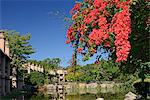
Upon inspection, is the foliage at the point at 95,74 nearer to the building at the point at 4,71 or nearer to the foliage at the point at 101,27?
the building at the point at 4,71

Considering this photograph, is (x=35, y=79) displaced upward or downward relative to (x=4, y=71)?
downward

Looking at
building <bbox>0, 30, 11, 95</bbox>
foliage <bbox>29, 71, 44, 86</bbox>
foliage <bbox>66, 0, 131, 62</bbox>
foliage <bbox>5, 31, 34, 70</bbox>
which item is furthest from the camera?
foliage <bbox>29, 71, 44, 86</bbox>

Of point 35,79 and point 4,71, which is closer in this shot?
point 4,71

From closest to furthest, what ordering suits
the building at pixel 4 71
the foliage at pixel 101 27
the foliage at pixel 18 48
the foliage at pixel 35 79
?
the foliage at pixel 101 27 → the building at pixel 4 71 → the foliage at pixel 18 48 → the foliage at pixel 35 79

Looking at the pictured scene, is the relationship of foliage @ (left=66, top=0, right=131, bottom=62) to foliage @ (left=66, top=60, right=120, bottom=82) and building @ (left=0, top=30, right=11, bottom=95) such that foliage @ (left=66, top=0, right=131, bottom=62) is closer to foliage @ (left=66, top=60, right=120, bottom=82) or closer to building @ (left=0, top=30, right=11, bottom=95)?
building @ (left=0, top=30, right=11, bottom=95)

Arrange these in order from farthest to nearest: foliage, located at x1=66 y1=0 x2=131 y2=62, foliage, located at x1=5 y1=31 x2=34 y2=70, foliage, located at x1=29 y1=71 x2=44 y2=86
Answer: foliage, located at x1=29 y1=71 x2=44 y2=86 < foliage, located at x1=5 y1=31 x2=34 y2=70 < foliage, located at x1=66 y1=0 x2=131 y2=62

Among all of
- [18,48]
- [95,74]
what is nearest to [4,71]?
[18,48]

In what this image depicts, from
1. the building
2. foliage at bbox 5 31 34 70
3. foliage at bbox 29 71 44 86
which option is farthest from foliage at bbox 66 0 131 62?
foliage at bbox 29 71 44 86

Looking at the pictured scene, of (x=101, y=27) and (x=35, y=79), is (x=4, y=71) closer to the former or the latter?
(x=35, y=79)

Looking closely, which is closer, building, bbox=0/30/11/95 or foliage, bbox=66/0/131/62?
foliage, bbox=66/0/131/62

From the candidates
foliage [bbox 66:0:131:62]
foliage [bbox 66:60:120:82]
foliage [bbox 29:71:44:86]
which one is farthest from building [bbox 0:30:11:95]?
foliage [bbox 66:0:131:62]

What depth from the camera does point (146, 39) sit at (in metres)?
19.1

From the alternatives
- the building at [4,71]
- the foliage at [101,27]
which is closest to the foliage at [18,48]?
the building at [4,71]

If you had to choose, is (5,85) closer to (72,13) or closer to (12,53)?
(12,53)
